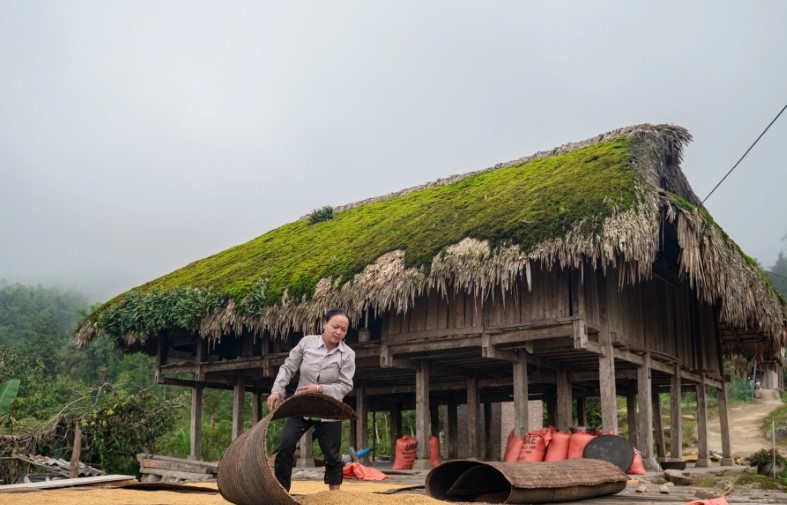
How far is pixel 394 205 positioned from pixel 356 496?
33.0 ft

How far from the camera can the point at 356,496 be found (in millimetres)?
4422

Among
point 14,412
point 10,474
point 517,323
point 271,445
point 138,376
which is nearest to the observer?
point 517,323

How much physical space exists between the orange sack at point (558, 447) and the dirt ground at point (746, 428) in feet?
35.7

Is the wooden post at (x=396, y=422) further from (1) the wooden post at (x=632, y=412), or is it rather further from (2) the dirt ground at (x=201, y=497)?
(2) the dirt ground at (x=201, y=497)

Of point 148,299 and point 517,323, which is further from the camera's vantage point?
point 148,299

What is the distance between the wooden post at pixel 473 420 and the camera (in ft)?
36.8

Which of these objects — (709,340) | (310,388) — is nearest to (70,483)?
(310,388)

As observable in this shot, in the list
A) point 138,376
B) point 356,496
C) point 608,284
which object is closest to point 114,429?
point 608,284

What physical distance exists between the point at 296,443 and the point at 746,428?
68.6ft

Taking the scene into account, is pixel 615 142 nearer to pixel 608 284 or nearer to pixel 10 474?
pixel 608 284

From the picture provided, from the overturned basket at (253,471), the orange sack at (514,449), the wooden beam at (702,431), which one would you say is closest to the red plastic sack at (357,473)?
the orange sack at (514,449)

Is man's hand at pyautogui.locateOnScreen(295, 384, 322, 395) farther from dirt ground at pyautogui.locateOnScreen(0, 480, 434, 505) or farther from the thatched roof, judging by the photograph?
the thatched roof

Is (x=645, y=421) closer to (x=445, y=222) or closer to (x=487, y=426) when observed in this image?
(x=445, y=222)

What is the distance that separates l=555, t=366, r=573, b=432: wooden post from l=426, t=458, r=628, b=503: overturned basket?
14.8ft
